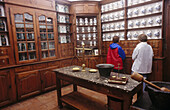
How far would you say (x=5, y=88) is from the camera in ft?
8.96

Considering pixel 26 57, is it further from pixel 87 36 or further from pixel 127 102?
pixel 127 102

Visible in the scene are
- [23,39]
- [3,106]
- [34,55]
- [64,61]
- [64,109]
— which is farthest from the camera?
[64,61]

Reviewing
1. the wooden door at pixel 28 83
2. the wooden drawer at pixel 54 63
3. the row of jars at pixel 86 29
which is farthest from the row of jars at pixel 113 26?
the wooden door at pixel 28 83

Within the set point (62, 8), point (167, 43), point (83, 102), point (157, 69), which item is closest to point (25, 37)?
point (62, 8)

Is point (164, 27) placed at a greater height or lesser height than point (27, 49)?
greater

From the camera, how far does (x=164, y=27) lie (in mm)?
3271

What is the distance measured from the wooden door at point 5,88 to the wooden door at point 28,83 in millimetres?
199

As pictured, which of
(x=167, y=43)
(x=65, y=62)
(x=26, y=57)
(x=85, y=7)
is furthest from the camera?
(x=85, y=7)

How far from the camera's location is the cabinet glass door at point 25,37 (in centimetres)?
294

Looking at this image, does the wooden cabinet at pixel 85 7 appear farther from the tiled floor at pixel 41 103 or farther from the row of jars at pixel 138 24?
the tiled floor at pixel 41 103

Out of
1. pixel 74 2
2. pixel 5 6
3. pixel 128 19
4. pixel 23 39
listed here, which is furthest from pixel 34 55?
pixel 128 19

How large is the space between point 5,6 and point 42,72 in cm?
189

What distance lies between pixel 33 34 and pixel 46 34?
395 mm

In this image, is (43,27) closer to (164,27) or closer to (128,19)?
(128,19)
